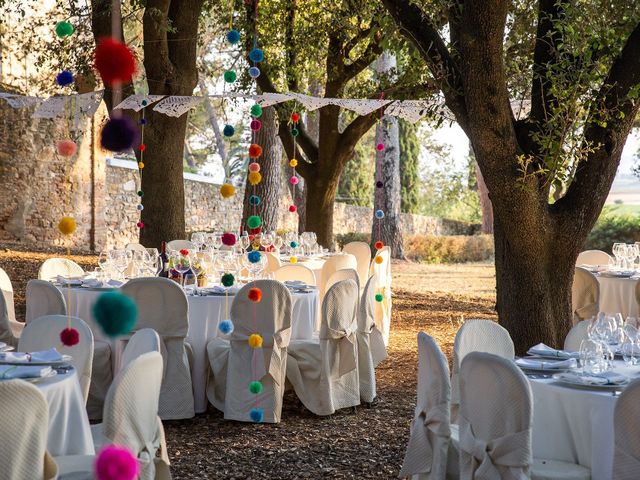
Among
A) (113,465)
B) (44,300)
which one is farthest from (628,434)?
(44,300)

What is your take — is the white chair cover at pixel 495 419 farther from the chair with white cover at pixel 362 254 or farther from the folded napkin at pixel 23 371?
the chair with white cover at pixel 362 254

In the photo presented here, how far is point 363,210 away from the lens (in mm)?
24562

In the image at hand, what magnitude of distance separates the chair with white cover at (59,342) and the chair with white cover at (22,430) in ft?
4.17

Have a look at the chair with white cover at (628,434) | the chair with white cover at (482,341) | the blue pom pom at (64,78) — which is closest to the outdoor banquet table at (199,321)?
the chair with white cover at (482,341)

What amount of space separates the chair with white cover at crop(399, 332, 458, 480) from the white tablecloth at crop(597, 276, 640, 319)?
4.92 meters

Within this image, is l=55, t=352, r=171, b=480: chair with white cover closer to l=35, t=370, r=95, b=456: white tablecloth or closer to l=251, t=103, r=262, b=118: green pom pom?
l=35, t=370, r=95, b=456: white tablecloth

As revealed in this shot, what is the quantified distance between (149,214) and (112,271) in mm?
2597

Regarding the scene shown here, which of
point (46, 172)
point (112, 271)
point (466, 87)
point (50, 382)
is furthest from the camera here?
point (46, 172)

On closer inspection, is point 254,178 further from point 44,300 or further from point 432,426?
point 44,300

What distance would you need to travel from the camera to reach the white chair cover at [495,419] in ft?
11.0

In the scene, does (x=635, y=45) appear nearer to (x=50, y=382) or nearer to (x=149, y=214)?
(x=50, y=382)

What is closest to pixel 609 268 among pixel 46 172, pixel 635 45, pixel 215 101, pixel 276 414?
pixel 635 45

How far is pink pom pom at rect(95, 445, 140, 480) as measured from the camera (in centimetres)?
194

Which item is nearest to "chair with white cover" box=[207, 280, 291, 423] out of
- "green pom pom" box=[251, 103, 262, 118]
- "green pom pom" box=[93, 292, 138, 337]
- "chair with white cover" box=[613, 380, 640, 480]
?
"green pom pom" box=[251, 103, 262, 118]
